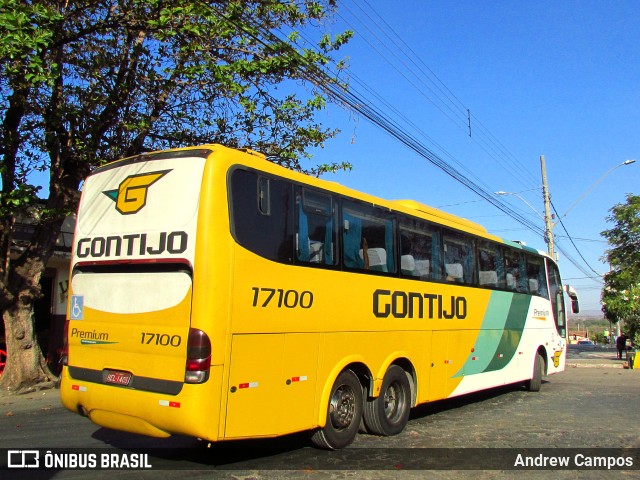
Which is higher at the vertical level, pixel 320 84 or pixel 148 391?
pixel 320 84

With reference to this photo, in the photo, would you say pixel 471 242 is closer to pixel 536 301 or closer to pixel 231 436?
pixel 536 301

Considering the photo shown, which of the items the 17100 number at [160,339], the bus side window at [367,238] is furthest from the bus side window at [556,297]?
the 17100 number at [160,339]

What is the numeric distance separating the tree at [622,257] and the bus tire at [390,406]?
23.5 meters

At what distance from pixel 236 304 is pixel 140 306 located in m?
1.05

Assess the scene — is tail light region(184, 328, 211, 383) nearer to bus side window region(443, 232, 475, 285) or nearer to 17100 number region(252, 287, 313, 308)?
17100 number region(252, 287, 313, 308)

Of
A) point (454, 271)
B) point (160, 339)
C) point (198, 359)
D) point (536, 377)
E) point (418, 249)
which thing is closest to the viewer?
point (198, 359)

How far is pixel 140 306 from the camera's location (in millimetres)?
5688

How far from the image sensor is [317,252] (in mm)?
6617

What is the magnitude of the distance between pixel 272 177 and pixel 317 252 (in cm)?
108

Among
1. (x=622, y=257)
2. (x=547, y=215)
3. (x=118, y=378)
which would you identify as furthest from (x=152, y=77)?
(x=622, y=257)

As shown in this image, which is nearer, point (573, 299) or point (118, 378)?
point (118, 378)

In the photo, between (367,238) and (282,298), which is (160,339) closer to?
(282,298)

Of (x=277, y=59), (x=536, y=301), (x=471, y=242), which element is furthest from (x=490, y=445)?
(x=277, y=59)

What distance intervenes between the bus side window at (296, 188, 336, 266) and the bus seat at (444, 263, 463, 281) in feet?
10.5
